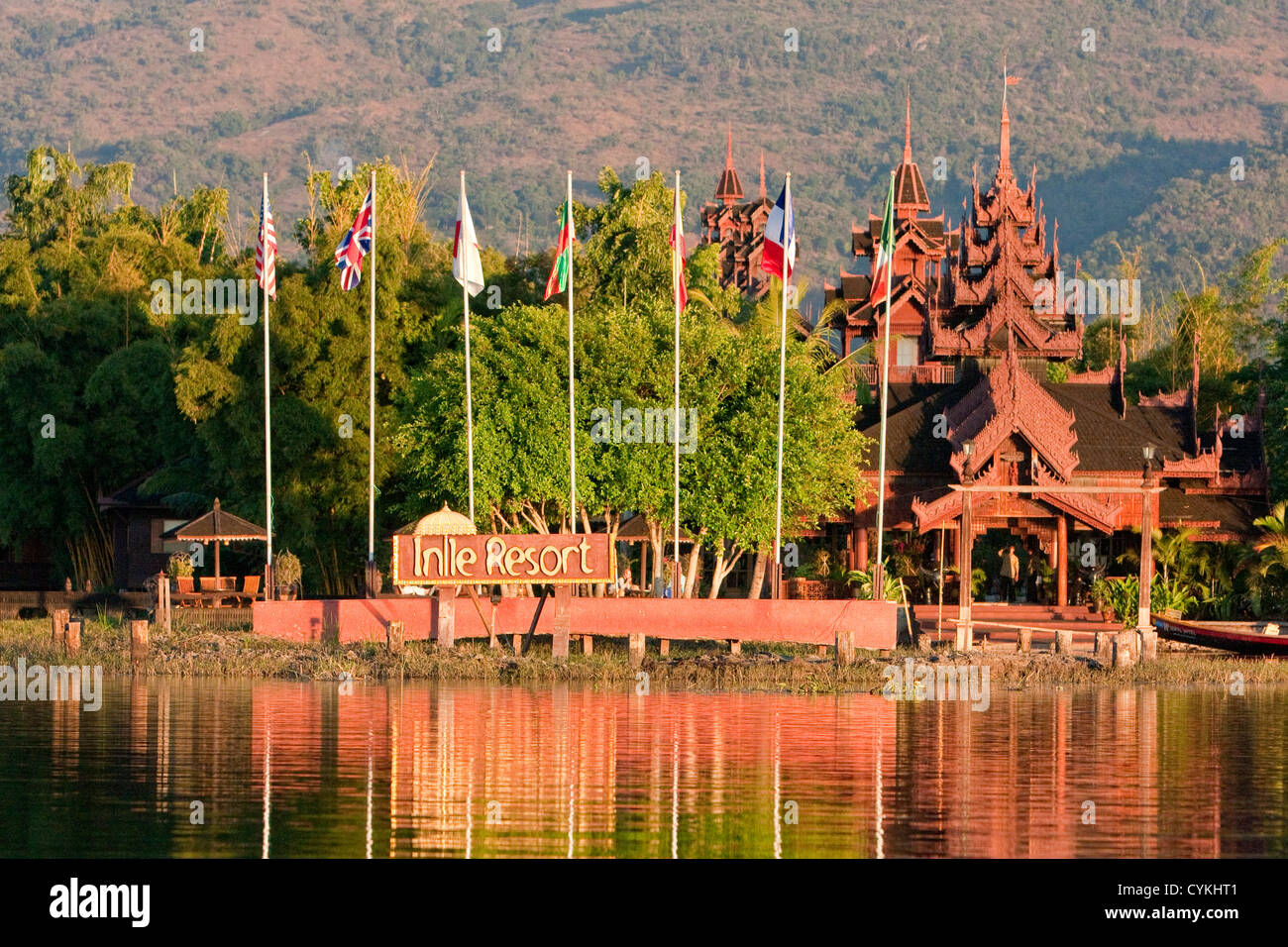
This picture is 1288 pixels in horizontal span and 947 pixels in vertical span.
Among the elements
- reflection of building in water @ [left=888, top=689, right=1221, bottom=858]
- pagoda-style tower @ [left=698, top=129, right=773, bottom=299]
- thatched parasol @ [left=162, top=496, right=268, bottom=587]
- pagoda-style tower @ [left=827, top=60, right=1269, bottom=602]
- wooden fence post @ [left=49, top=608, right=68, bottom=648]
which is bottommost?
reflection of building in water @ [left=888, top=689, right=1221, bottom=858]

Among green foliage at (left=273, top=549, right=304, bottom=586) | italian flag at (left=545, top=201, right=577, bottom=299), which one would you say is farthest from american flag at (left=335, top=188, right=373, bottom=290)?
green foliage at (left=273, top=549, right=304, bottom=586)

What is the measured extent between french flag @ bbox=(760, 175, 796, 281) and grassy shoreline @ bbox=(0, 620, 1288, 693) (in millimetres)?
8732

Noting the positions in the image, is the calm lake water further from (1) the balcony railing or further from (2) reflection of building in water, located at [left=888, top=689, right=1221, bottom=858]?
(1) the balcony railing

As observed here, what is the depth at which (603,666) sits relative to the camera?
42.4 m

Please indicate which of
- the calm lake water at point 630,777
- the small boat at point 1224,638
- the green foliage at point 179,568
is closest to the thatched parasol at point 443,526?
the calm lake water at point 630,777

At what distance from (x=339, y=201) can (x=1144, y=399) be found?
25462 millimetres

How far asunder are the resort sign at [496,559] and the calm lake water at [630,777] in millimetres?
4588

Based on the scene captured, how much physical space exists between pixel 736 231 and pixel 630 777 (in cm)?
11570

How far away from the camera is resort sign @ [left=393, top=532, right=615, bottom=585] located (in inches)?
1698

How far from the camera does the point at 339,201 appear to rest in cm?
6147

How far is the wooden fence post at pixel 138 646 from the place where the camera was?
4269 centimetres

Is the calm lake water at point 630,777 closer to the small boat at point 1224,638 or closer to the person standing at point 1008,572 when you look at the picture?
the small boat at point 1224,638

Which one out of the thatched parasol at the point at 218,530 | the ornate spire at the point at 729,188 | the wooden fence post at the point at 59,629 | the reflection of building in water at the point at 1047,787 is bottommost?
the reflection of building in water at the point at 1047,787
